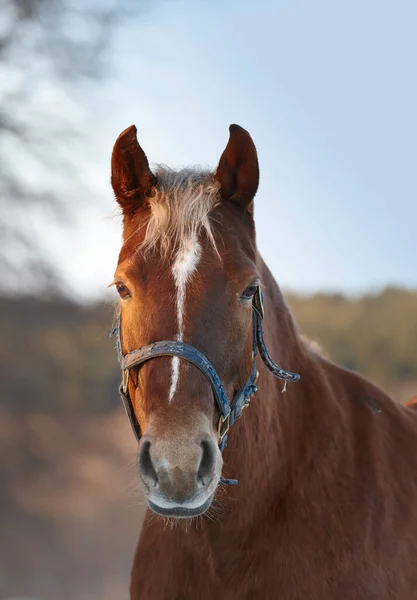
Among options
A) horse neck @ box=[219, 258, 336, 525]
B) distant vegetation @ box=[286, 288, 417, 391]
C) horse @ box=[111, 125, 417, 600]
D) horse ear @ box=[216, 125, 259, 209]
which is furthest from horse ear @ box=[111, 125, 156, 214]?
distant vegetation @ box=[286, 288, 417, 391]

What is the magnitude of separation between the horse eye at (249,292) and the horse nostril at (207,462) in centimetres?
69

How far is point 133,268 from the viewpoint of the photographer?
278cm

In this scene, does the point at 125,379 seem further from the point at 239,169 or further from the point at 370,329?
the point at 370,329

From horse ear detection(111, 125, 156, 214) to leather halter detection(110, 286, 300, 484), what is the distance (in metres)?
0.62

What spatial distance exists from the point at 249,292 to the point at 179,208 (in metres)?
0.49

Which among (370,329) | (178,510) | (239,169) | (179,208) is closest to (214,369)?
(178,510)

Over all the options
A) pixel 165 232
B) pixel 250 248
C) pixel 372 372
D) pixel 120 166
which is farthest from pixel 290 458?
pixel 372 372

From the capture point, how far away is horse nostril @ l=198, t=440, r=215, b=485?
7.79 ft

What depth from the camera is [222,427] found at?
2.70 metres

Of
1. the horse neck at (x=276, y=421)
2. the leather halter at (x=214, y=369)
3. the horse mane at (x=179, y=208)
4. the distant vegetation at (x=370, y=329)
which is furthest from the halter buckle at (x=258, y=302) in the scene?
the distant vegetation at (x=370, y=329)

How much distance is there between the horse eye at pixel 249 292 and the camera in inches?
110

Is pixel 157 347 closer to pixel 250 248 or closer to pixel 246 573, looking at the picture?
pixel 250 248

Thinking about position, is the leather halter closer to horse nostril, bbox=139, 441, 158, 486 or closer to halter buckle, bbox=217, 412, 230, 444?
halter buckle, bbox=217, 412, 230, 444

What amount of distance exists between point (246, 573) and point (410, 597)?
84 centimetres
